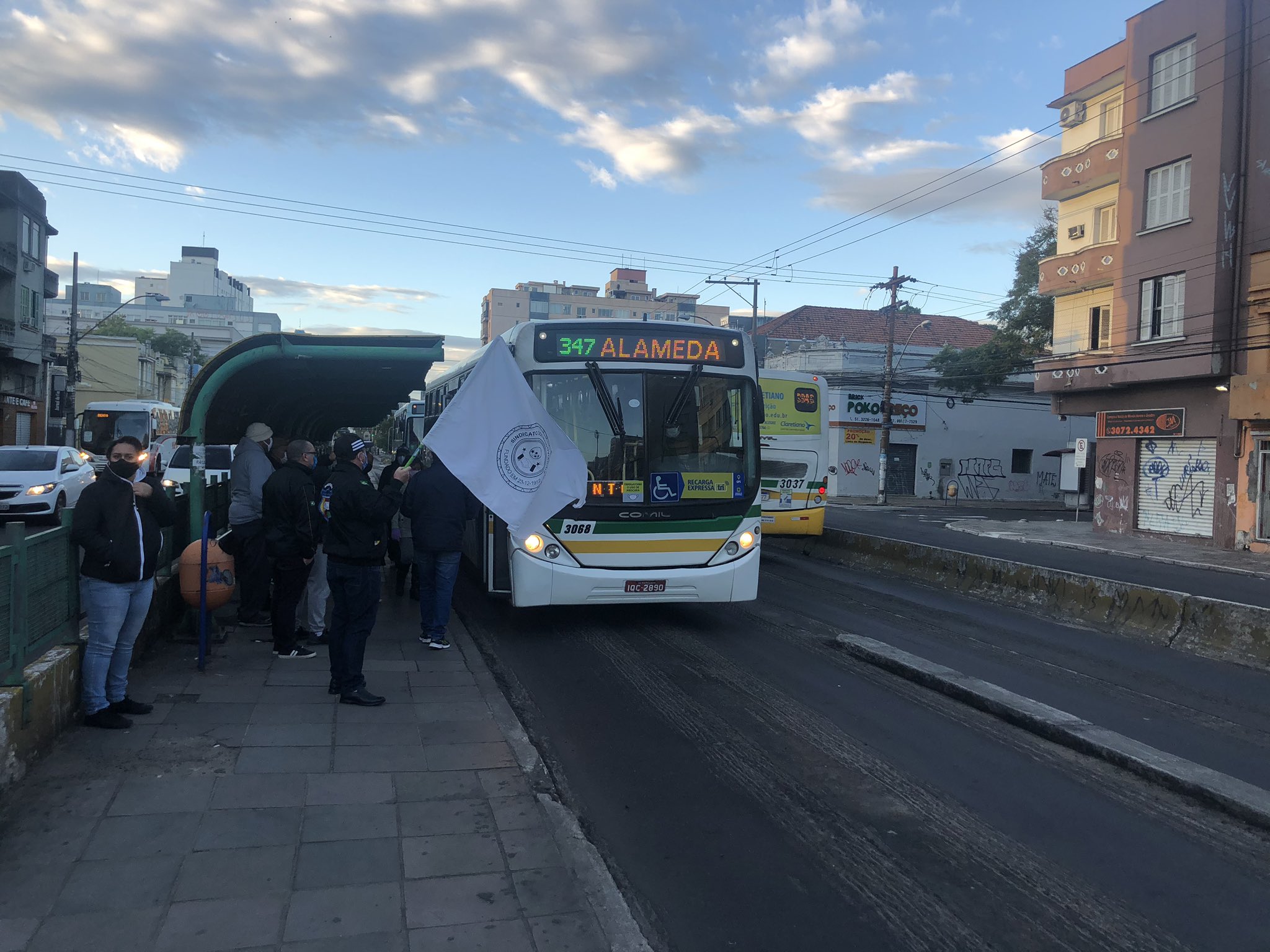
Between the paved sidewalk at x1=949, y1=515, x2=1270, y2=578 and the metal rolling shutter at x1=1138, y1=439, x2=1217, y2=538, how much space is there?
584 millimetres

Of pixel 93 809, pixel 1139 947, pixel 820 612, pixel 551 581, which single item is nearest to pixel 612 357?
pixel 551 581

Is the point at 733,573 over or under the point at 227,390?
under

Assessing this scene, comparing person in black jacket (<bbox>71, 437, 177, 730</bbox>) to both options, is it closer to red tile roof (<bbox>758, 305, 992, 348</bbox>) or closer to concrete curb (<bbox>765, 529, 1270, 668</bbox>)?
concrete curb (<bbox>765, 529, 1270, 668</bbox>)

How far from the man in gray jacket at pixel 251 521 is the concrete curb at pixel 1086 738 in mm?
5819

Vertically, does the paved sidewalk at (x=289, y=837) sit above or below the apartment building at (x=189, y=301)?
below

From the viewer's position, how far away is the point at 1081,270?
104 feet

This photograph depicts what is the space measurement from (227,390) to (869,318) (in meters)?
60.9

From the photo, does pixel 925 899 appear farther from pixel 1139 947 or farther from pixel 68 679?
pixel 68 679

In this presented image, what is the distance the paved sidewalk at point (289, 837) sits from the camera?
365cm

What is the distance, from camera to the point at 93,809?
4695mm

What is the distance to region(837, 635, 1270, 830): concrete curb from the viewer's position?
5.26m

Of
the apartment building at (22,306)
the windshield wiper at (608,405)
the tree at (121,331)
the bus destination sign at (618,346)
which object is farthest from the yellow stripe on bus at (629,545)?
the tree at (121,331)

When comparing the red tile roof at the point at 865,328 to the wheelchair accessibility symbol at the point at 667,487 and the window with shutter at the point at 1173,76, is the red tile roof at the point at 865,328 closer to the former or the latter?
the window with shutter at the point at 1173,76

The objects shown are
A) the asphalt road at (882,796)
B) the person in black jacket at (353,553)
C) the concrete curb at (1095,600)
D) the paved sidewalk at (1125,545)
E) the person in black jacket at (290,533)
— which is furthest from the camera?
the paved sidewalk at (1125,545)
